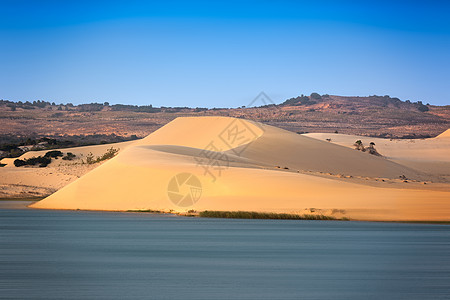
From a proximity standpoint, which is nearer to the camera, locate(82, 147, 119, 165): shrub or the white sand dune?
the white sand dune

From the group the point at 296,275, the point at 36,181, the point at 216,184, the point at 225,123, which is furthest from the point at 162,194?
the point at 225,123

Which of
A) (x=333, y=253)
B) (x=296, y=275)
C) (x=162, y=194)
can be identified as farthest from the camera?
(x=162, y=194)

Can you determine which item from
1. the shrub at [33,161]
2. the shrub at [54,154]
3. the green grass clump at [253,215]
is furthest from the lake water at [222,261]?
the shrub at [54,154]

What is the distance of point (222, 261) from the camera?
24.5 metres

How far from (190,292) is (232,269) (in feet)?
14.1

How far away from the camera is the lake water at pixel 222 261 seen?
18.6m

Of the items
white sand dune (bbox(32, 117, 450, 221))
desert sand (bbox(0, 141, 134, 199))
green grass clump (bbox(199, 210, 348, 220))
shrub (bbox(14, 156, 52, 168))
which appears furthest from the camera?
shrub (bbox(14, 156, 52, 168))

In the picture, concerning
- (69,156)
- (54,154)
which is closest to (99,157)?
(69,156)

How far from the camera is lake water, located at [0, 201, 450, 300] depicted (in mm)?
18641

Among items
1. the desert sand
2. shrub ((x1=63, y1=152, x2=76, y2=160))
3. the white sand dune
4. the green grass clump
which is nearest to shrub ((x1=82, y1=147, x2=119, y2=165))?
the desert sand

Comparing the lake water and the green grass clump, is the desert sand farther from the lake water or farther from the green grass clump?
the lake water

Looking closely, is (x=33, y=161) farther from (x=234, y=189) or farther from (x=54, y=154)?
(x=234, y=189)

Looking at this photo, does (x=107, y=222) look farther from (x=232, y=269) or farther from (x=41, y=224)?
(x=232, y=269)

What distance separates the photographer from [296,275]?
21.4 m
